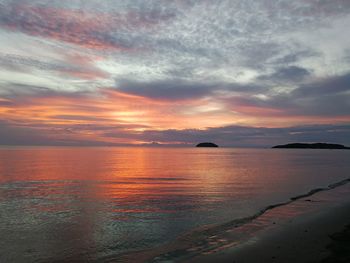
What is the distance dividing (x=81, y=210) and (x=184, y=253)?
11869 mm

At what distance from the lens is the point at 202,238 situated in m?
16.4

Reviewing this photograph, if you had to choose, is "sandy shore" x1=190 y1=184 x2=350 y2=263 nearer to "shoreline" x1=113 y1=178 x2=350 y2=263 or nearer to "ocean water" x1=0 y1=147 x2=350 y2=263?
"shoreline" x1=113 y1=178 x2=350 y2=263

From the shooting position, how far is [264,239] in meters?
15.6

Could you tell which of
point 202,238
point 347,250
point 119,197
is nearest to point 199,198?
point 119,197

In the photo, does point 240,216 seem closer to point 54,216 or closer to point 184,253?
point 184,253

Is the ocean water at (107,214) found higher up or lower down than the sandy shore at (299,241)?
lower down

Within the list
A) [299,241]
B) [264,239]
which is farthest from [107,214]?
[299,241]

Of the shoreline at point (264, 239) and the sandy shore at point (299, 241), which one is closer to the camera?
the sandy shore at point (299, 241)

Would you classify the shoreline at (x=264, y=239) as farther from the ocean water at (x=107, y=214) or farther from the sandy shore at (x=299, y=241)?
the ocean water at (x=107, y=214)

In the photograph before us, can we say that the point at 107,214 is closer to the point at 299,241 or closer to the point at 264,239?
the point at 264,239

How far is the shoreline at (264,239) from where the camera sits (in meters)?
13.1

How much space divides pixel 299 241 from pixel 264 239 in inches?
62.1

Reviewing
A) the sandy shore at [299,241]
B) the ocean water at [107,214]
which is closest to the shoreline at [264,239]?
the sandy shore at [299,241]

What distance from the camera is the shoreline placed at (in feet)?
43.1
